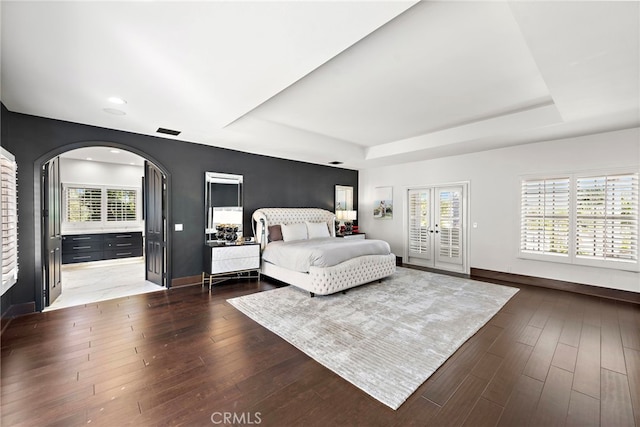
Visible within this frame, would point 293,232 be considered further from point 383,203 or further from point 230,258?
point 383,203

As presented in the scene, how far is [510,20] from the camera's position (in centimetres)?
210

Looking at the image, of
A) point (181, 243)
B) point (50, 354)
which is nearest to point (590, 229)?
point (181, 243)

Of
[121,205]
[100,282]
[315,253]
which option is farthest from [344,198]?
[121,205]

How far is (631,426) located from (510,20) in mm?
3034

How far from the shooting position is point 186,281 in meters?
5.05

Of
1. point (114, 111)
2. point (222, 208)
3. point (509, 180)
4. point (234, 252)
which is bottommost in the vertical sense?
point (234, 252)

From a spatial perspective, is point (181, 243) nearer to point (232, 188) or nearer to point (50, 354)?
point (232, 188)

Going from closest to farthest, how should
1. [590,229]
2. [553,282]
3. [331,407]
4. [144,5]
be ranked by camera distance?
[144,5], [331,407], [590,229], [553,282]

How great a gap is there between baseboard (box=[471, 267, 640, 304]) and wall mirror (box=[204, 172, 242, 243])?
531 cm

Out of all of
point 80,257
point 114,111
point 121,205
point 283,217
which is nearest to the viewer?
point 114,111

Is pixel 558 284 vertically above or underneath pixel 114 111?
underneath

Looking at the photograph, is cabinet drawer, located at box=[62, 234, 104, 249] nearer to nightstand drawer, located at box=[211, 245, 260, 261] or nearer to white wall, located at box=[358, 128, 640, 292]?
nightstand drawer, located at box=[211, 245, 260, 261]

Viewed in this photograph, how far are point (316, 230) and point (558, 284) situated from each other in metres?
4.76

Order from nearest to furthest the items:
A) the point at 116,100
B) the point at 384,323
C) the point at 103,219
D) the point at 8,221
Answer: the point at 8,221 → the point at 116,100 → the point at 384,323 → the point at 103,219
